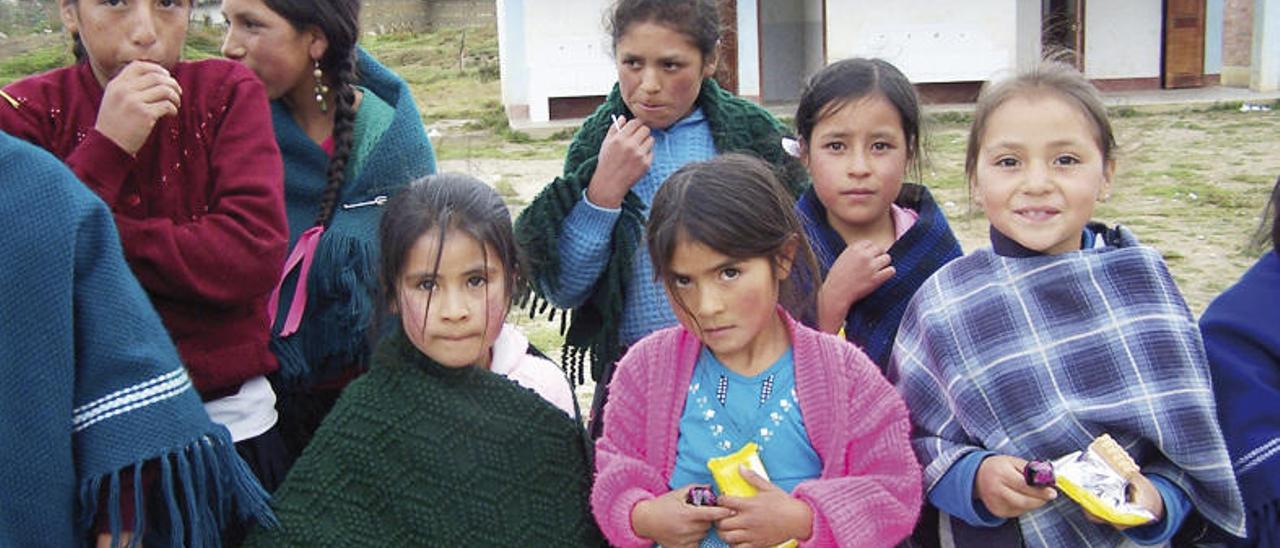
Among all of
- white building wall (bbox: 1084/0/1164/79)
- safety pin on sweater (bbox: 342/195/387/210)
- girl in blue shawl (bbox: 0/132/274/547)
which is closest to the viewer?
girl in blue shawl (bbox: 0/132/274/547)

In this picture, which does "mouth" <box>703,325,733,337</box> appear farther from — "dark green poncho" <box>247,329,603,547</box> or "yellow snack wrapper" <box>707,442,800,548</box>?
"dark green poncho" <box>247,329,603,547</box>

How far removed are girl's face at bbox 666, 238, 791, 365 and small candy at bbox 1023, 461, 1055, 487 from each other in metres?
0.47

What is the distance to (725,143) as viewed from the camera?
244cm

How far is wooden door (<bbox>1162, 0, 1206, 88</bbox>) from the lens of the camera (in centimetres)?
1711

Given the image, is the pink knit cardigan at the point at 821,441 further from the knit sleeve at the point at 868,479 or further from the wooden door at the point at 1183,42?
the wooden door at the point at 1183,42

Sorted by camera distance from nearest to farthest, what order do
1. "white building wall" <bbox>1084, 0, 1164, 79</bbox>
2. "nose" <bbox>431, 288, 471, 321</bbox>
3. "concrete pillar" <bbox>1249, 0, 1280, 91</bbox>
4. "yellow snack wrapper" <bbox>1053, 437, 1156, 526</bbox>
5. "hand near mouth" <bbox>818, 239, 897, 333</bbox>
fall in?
1. "yellow snack wrapper" <bbox>1053, 437, 1156, 526</bbox>
2. "nose" <bbox>431, 288, 471, 321</bbox>
3. "hand near mouth" <bbox>818, 239, 897, 333</bbox>
4. "concrete pillar" <bbox>1249, 0, 1280, 91</bbox>
5. "white building wall" <bbox>1084, 0, 1164, 79</bbox>

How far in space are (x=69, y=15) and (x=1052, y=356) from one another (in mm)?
1744

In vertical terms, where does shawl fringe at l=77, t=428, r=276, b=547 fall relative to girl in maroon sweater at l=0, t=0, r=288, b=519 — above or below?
below

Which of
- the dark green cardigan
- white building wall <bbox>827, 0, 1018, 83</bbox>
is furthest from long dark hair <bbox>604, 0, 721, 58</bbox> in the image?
white building wall <bbox>827, 0, 1018, 83</bbox>

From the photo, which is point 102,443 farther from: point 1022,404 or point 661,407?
point 1022,404

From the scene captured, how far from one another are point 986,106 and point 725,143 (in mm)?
593

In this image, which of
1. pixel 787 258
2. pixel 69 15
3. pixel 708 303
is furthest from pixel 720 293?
pixel 69 15

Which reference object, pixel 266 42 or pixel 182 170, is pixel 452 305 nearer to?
pixel 182 170

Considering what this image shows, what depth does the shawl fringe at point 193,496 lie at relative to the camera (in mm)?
1714
